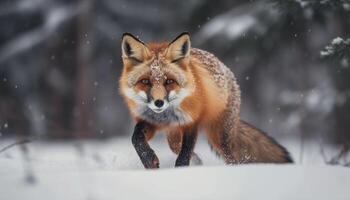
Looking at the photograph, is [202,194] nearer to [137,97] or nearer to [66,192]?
[66,192]

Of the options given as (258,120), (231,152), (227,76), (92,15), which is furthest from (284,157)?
(258,120)

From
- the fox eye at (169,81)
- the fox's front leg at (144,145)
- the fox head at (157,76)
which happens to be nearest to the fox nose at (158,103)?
the fox head at (157,76)

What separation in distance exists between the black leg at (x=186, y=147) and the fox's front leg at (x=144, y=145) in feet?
1.29

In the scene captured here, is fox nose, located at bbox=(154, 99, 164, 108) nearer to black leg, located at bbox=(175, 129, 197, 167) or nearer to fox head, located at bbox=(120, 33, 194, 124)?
fox head, located at bbox=(120, 33, 194, 124)

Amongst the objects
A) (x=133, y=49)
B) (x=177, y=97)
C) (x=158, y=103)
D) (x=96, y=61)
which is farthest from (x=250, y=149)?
(x=96, y=61)

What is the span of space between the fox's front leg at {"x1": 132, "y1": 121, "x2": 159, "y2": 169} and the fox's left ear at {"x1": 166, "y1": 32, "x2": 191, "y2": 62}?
0.83 metres

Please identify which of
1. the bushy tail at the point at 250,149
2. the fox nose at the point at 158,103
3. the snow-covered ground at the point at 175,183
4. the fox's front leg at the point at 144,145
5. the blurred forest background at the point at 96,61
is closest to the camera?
the snow-covered ground at the point at 175,183

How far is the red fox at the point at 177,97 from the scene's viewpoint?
6801mm

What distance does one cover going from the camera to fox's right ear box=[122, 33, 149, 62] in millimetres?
7016

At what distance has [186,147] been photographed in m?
7.07

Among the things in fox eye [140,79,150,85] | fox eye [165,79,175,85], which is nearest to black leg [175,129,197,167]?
fox eye [165,79,175,85]

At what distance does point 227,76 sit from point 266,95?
17.8 meters

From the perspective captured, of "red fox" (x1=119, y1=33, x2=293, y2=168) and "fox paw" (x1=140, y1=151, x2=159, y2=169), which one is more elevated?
"red fox" (x1=119, y1=33, x2=293, y2=168)

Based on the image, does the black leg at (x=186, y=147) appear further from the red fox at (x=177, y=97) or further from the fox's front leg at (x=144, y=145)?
the fox's front leg at (x=144, y=145)
